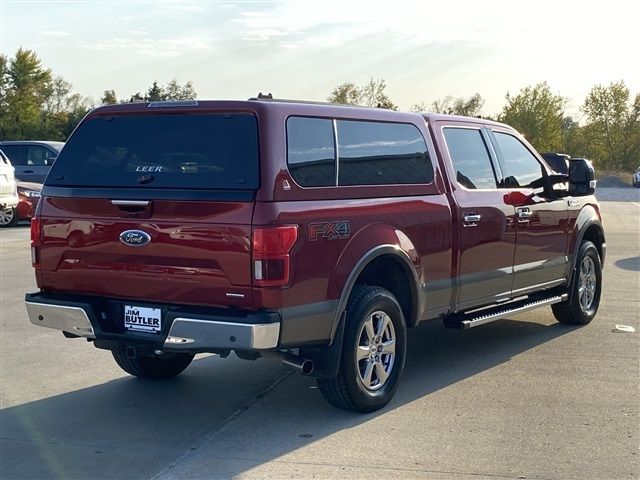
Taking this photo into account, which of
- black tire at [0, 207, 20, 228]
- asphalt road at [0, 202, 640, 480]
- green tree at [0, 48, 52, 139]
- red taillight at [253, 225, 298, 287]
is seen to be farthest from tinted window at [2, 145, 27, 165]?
green tree at [0, 48, 52, 139]

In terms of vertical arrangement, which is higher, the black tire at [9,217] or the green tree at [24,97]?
the green tree at [24,97]

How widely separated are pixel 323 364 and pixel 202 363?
2.07 metres

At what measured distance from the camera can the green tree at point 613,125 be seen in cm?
5556

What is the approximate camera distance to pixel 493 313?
22.0 ft

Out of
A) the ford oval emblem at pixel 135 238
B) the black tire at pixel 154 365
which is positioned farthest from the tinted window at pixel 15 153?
the ford oval emblem at pixel 135 238

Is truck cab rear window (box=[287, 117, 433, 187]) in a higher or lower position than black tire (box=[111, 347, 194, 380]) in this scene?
higher

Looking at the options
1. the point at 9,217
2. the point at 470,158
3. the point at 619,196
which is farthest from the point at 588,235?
the point at 619,196

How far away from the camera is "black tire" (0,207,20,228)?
1775 cm

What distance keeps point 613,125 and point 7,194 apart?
48.1 metres

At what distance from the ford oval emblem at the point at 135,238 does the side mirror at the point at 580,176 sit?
4403 mm

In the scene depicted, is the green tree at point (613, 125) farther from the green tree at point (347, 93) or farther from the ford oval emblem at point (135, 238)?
the ford oval emblem at point (135, 238)

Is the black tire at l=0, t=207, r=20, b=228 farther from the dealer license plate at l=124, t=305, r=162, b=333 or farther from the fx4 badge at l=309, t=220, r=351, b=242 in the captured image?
the fx4 badge at l=309, t=220, r=351, b=242

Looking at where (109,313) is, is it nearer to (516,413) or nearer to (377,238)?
(377,238)

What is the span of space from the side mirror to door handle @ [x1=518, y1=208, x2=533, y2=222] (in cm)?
85
